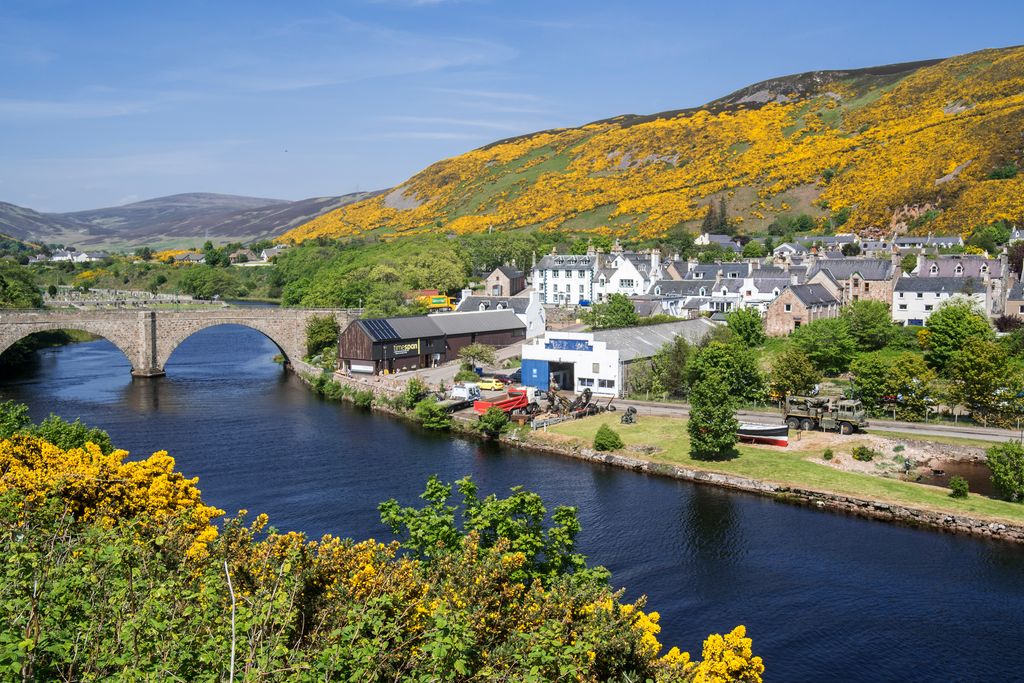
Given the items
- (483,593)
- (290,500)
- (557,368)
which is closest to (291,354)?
(557,368)

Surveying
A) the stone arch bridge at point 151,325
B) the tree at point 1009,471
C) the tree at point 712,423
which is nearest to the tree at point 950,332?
the tree at point 1009,471

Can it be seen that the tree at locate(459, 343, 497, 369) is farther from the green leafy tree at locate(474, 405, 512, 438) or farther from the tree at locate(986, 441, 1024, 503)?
the tree at locate(986, 441, 1024, 503)

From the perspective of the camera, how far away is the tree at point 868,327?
70.4 meters

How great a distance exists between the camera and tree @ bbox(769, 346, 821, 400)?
55156 mm

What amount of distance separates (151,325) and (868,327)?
6488cm

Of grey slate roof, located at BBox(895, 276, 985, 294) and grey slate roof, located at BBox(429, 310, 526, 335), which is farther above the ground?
grey slate roof, located at BBox(895, 276, 985, 294)

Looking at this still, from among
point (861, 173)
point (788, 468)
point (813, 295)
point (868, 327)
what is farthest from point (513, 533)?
point (861, 173)

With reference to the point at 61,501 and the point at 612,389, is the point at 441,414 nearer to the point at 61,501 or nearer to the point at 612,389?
the point at 612,389

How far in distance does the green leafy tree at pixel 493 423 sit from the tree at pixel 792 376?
1817 centimetres

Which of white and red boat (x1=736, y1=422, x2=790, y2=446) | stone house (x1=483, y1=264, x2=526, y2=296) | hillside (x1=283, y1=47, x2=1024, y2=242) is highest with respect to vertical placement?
hillside (x1=283, y1=47, x2=1024, y2=242)

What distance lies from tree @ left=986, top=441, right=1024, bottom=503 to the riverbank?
2.86 feet

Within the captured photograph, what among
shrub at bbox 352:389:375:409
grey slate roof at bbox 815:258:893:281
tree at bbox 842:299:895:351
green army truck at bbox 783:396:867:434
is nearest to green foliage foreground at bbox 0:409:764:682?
green army truck at bbox 783:396:867:434

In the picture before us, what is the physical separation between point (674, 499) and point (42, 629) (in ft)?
108

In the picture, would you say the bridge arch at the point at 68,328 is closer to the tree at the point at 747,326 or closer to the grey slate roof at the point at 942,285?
the tree at the point at 747,326
